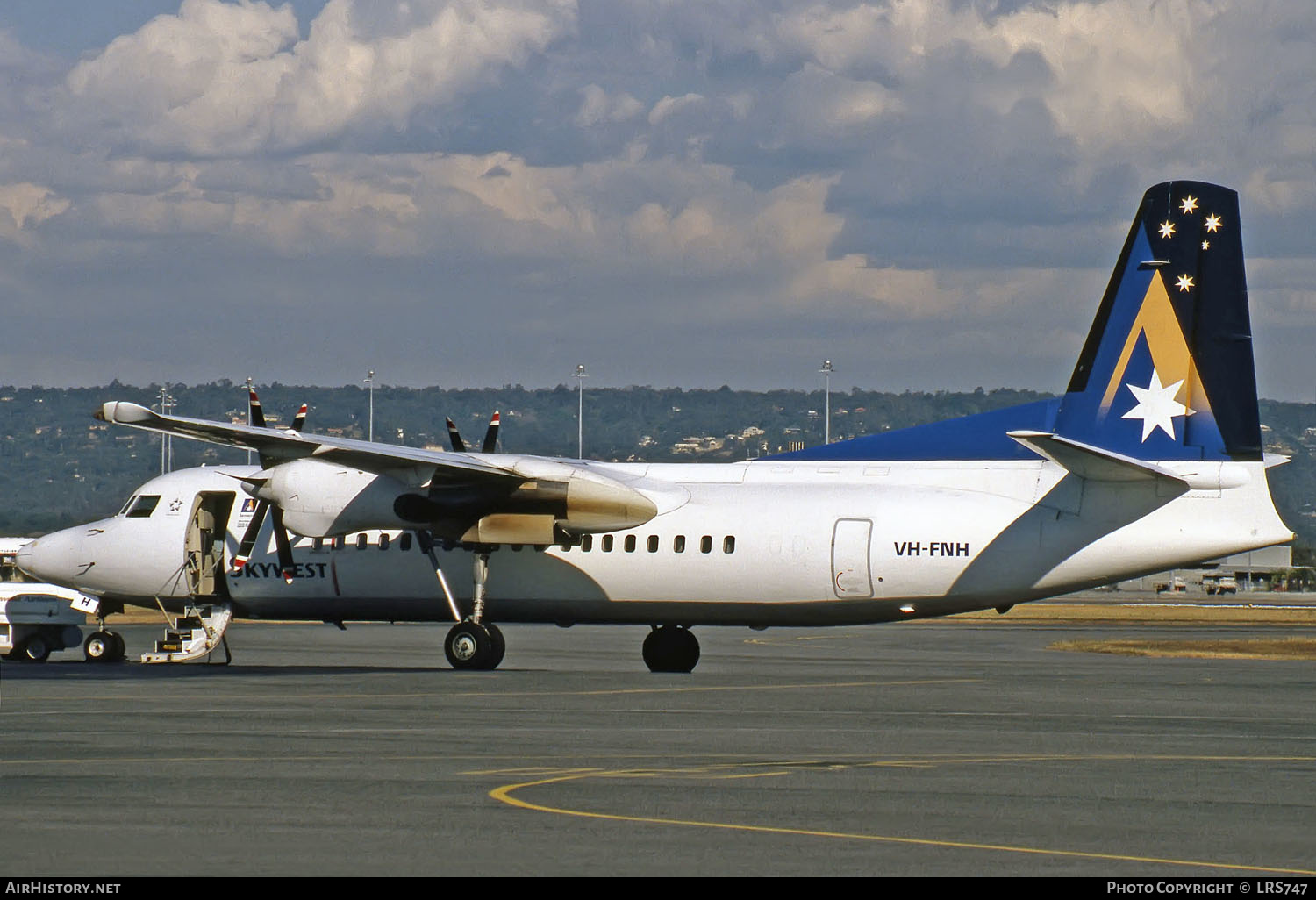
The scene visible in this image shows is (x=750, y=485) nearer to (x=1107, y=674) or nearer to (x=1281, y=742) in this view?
(x=1107, y=674)

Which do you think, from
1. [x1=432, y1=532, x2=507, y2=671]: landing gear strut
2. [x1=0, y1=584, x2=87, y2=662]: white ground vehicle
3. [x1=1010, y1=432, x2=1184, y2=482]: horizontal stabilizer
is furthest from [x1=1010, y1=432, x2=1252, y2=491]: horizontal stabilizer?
[x1=0, y1=584, x2=87, y2=662]: white ground vehicle

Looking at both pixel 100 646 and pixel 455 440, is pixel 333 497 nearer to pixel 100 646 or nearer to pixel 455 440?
pixel 455 440

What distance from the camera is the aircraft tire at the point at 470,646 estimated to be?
29969mm

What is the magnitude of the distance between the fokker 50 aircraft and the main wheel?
3600 millimetres

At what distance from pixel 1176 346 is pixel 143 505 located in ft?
62.3

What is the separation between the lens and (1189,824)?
40.5ft

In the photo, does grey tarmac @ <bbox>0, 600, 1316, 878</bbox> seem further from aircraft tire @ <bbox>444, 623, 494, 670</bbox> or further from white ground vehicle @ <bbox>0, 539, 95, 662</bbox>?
white ground vehicle @ <bbox>0, 539, 95, 662</bbox>

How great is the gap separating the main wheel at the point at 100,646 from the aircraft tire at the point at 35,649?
5.99ft

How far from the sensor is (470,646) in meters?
30.0

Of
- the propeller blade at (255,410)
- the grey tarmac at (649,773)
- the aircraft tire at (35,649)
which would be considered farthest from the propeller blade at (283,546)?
the aircraft tire at (35,649)

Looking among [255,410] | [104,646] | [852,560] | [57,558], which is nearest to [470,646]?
[255,410]

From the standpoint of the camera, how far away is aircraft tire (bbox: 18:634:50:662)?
113ft

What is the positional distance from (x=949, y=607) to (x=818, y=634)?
24751 mm

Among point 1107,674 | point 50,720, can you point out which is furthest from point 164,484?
point 1107,674
